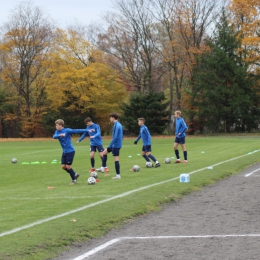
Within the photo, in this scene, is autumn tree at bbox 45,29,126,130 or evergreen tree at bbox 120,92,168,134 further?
autumn tree at bbox 45,29,126,130

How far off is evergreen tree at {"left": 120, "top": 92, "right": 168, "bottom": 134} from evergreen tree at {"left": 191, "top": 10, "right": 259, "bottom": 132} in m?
4.33

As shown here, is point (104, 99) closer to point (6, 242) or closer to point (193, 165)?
point (193, 165)

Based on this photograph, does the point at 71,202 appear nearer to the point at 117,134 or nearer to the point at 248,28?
the point at 117,134

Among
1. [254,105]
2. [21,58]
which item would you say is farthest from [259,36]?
[21,58]

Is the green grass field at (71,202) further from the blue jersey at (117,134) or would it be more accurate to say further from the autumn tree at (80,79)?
the autumn tree at (80,79)

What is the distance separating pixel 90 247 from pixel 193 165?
13686mm

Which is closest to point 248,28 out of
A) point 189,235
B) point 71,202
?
point 71,202

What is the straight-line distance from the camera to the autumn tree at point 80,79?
6166 centimetres

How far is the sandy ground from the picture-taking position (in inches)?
276

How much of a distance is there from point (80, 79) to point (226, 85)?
54.2ft

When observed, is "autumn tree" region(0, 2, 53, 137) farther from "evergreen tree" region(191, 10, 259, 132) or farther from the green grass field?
the green grass field

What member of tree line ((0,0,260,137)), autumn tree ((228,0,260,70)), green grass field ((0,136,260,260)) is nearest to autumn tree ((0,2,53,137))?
tree line ((0,0,260,137))

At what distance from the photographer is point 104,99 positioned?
6353 cm

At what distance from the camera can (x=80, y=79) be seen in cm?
6206
